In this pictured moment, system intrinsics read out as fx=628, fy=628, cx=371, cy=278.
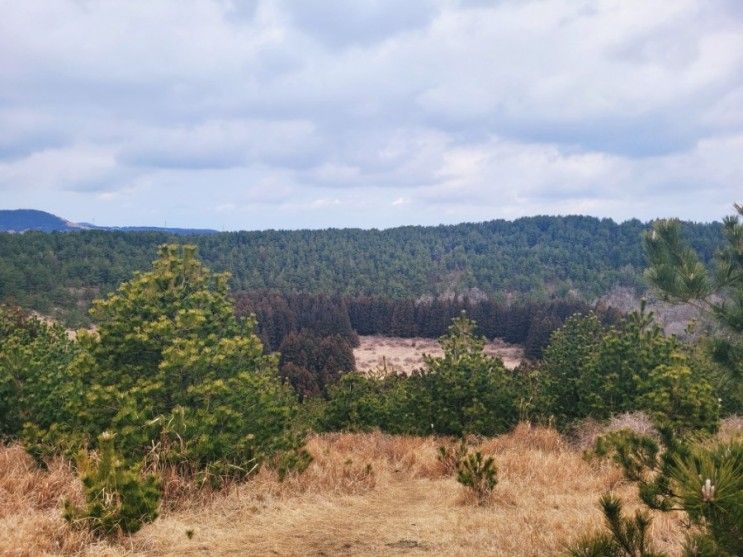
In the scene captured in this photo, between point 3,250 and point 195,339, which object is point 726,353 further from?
point 3,250

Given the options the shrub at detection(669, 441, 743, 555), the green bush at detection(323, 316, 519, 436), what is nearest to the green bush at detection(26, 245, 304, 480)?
the shrub at detection(669, 441, 743, 555)

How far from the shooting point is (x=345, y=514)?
7500 millimetres

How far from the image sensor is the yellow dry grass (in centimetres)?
569

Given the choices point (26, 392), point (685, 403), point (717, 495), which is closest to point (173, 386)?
point (26, 392)

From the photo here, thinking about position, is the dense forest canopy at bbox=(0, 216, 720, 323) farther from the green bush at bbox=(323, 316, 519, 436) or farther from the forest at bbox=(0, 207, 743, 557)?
the forest at bbox=(0, 207, 743, 557)

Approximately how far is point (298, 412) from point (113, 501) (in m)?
6.51

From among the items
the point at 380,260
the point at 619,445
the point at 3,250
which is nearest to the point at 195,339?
the point at 619,445

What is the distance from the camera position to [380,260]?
526ft

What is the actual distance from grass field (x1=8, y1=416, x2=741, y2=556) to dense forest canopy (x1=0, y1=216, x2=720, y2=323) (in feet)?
263

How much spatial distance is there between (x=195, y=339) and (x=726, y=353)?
881cm

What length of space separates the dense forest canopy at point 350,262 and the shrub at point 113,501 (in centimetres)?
8173

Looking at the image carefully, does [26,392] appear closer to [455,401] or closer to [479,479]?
[479,479]

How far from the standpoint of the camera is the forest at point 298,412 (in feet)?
11.5

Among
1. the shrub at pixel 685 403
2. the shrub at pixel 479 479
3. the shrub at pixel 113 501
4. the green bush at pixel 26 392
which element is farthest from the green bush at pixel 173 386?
the shrub at pixel 685 403
